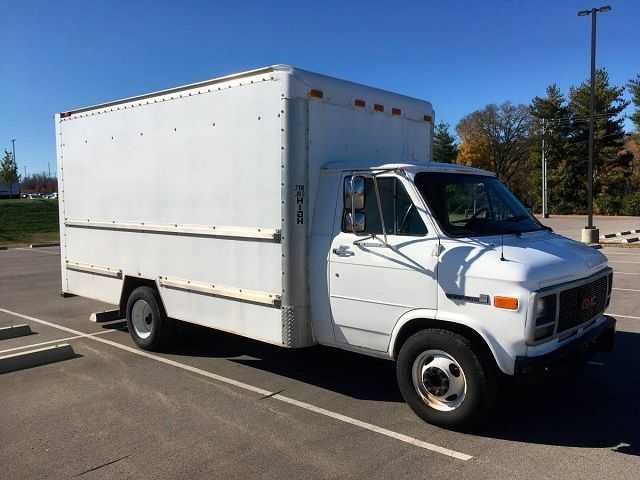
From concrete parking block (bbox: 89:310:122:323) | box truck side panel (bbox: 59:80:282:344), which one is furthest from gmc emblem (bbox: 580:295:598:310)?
concrete parking block (bbox: 89:310:122:323)

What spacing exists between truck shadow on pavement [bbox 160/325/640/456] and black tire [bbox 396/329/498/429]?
0.28 metres

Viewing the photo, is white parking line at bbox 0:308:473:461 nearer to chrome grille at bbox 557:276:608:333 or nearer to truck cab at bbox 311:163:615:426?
truck cab at bbox 311:163:615:426

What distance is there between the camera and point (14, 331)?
7.98 metres

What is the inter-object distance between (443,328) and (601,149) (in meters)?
54.1

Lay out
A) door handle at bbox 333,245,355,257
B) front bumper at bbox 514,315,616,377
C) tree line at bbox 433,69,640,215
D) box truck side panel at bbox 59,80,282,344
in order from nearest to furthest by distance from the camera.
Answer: front bumper at bbox 514,315,616,377, door handle at bbox 333,245,355,257, box truck side panel at bbox 59,80,282,344, tree line at bbox 433,69,640,215

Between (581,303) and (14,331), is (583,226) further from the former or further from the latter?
(14,331)

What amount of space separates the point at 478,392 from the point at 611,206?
170 feet

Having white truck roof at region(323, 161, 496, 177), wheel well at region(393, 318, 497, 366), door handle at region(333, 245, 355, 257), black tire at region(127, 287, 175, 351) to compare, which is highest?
white truck roof at region(323, 161, 496, 177)

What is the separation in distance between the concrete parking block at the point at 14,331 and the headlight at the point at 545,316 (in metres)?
6.98

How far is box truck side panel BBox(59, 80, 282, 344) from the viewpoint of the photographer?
5.58 m

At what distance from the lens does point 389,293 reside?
491 centimetres

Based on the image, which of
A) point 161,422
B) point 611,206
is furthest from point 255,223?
point 611,206

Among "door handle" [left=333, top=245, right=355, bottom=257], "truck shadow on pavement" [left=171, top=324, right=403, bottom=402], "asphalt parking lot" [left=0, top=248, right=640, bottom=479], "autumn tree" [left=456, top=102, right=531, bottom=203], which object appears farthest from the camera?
"autumn tree" [left=456, top=102, right=531, bottom=203]

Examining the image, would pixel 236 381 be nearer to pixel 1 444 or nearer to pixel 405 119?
pixel 1 444
